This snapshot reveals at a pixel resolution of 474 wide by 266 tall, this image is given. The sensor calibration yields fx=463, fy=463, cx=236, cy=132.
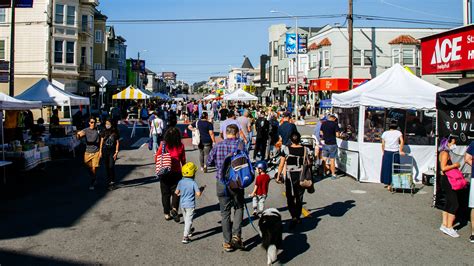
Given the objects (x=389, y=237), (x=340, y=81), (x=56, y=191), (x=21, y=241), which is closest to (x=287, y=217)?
(x=389, y=237)

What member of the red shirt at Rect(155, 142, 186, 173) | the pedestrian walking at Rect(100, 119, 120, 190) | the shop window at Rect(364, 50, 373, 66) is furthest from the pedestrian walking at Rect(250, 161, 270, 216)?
the shop window at Rect(364, 50, 373, 66)

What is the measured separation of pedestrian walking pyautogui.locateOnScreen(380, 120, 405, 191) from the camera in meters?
11.3

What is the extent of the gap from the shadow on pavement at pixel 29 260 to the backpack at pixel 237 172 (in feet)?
6.88

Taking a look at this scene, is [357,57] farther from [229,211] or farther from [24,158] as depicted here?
[229,211]

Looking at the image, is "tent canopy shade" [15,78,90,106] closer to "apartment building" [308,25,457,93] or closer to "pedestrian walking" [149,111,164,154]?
"pedestrian walking" [149,111,164,154]

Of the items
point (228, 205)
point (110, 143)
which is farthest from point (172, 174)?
point (110, 143)

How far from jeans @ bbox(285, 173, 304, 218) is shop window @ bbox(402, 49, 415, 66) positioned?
36985mm

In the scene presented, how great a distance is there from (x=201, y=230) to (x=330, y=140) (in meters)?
6.25

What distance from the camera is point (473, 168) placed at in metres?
7.19

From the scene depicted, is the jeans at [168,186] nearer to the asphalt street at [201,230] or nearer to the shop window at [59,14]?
the asphalt street at [201,230]

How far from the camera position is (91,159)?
10.6 meters

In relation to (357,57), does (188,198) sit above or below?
below

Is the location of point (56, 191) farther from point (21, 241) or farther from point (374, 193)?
point (374, 193)

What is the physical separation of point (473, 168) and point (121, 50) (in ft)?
249
